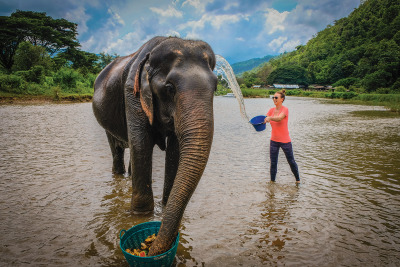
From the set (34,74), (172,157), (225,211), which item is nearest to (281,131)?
(225,211)

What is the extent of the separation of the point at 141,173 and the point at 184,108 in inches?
58.8

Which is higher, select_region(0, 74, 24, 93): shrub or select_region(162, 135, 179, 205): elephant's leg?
select_region(0, 74, 24, 93): shrub

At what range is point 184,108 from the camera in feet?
8.85

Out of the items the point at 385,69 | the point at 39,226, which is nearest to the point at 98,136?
the point at 39,226

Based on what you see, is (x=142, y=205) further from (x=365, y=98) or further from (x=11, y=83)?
(x=365, y=98)

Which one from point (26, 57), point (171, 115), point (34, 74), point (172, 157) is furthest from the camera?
point (26, 57)

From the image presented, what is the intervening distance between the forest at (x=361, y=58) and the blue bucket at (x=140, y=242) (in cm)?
6503

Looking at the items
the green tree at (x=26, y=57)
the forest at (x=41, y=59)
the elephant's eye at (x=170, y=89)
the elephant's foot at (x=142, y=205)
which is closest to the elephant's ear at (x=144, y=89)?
the elephant's eye at (x=170, y=89)

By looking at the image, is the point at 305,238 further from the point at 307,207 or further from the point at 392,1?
the point at 392,1

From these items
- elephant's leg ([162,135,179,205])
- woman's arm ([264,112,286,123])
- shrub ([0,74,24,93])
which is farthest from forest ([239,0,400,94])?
shrub ([0,74,24,93])

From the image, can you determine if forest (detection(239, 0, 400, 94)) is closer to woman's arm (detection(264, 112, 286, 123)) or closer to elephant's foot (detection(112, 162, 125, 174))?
woman's arm (detection(264, 112, 286, 123))

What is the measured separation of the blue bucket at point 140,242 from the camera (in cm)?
240

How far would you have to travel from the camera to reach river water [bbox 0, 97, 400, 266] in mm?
3369

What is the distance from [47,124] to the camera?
13805 mm
